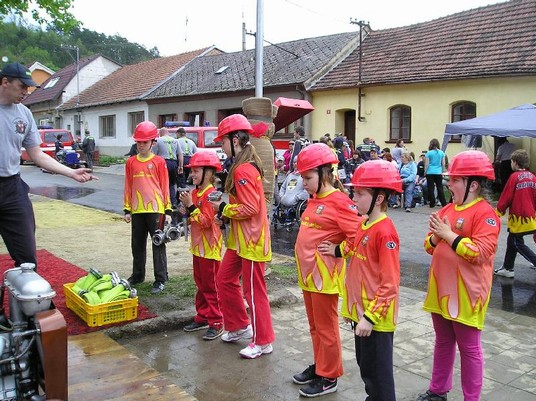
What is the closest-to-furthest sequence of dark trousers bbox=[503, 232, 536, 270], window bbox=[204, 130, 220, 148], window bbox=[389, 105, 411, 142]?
dark trousers bbox=[503, 232, 536, 270], window bbox=[204, 130, 220, 148], window bbox=[389, 105, 411, 142]

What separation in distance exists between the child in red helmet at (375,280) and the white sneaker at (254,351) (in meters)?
1.46

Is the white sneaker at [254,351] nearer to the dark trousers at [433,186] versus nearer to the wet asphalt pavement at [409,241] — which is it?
the wet asphalt pavement at [409,241]

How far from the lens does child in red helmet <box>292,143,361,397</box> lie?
13.7 ft

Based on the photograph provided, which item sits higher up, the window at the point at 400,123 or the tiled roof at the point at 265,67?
the tiled roof at the point at 265,67

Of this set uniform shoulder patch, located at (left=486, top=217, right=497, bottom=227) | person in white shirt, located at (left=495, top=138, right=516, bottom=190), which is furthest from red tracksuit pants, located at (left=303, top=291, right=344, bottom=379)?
person in white shirt, located at (left=495, top=138, right=516, bottom=190)

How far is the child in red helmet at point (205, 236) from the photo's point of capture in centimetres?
550

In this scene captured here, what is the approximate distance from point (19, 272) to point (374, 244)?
212cm

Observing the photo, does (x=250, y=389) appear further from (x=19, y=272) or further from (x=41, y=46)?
(x=41, y=46)

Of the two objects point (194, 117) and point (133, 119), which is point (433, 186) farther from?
point (133, 119)

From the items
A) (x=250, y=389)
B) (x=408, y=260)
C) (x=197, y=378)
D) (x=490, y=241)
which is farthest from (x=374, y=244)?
(x=408, y=260)

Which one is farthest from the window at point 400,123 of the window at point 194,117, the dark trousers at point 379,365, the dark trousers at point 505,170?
the dark trousers at point 379,365

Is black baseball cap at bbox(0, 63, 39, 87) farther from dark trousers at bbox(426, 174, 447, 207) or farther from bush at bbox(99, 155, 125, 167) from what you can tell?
bush at bbox(99, 155, 125, 167)

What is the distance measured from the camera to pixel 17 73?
14.4 ft

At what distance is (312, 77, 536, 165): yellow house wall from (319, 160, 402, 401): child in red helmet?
1522cm
